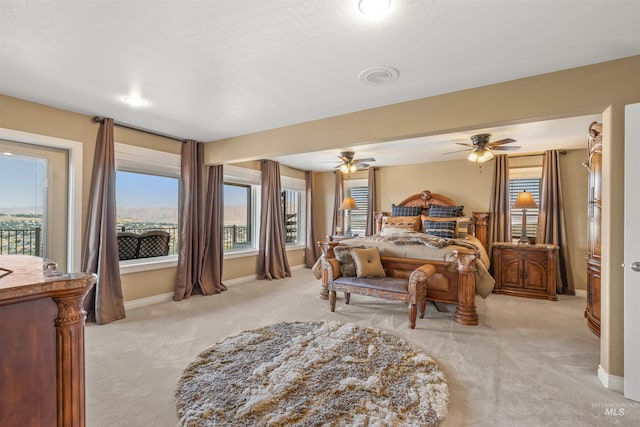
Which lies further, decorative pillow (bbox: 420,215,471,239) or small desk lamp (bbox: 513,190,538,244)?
decorative pillow (bbox: 420,215,471,239)

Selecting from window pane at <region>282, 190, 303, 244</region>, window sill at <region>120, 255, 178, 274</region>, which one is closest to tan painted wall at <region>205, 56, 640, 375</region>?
window sill at <region>120, 255, 178, 274</region>

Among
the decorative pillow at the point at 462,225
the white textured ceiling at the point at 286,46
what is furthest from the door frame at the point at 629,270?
the decorative pillow at the point at 462,225

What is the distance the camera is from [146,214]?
427cm

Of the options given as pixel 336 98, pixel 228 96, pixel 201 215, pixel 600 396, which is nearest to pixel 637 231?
pixel 600 396

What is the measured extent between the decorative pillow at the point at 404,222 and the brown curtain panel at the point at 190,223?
341 cm

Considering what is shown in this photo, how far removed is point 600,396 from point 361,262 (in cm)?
237

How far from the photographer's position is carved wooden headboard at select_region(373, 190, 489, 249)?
5.16m

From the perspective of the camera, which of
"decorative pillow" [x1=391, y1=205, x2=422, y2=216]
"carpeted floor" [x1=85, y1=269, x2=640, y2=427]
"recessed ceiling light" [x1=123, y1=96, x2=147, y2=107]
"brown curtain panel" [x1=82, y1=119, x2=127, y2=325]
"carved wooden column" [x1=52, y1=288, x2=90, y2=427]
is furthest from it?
"decorative pillow" [x1=391, y1=205, x2=422, y2=216]

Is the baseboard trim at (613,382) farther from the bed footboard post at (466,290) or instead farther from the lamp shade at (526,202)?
the lamp shade at (526,202)

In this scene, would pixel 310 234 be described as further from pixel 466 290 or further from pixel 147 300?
pixel 466 290

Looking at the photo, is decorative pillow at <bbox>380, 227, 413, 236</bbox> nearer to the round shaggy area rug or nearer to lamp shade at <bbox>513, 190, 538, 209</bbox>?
lamp shade at <bbox>513, 190, 538, 209</bbox>

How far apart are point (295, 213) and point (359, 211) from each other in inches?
61.5

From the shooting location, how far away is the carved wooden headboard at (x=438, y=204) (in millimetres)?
5160

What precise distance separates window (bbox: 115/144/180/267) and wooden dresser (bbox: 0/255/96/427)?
319 cm
